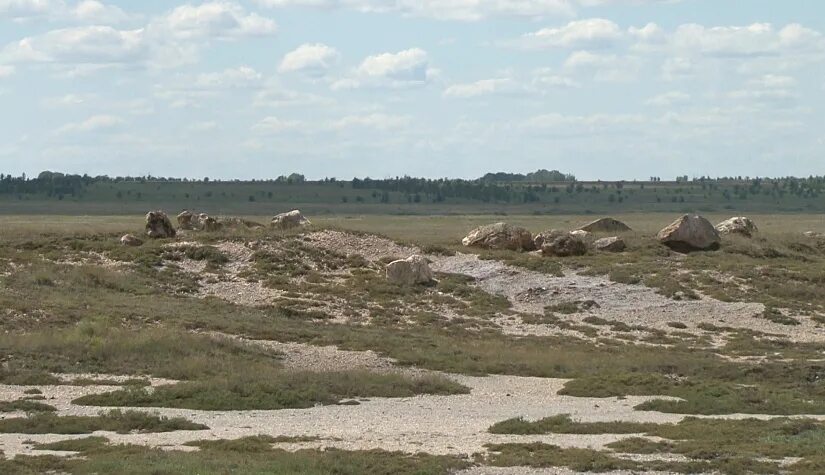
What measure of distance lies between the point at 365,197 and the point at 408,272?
4921 inches

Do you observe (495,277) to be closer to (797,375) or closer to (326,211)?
(797,375)

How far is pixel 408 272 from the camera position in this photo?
4172cm

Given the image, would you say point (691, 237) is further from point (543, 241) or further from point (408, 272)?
point (408, 272)

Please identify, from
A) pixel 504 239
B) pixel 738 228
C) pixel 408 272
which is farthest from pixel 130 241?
pixel 738 228

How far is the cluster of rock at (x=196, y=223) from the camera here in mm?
47250

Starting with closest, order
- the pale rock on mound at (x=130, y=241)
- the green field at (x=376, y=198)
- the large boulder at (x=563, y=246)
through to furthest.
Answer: the pale rock on mound at (x=130, y=241) → the large boulder at (x=563, y=246) → the green field at (x=376, y=198)

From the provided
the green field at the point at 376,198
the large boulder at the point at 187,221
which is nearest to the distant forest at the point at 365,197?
the green field at the point at 376,198

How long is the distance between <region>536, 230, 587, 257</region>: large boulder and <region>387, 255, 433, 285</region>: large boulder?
6210 millimetres

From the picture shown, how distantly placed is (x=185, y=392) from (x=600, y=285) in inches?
866

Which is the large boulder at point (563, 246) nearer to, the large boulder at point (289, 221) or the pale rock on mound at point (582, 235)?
the pale rock on mound at point (582, 235)

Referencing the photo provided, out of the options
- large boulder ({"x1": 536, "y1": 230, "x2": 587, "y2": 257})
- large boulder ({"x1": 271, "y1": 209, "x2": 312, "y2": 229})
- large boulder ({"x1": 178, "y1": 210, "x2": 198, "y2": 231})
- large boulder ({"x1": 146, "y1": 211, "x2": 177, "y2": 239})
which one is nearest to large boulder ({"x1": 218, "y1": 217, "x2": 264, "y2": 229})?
large boulder ({"x1": 271, "y1": 209, "x2": 312, "y2": 229})

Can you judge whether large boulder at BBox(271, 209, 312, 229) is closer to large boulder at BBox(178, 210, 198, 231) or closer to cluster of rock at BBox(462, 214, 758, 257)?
large boulder at BBox(178, 210, 198, 231)

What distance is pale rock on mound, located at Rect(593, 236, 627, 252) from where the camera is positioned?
155ft

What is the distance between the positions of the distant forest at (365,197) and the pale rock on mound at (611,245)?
293 feet
